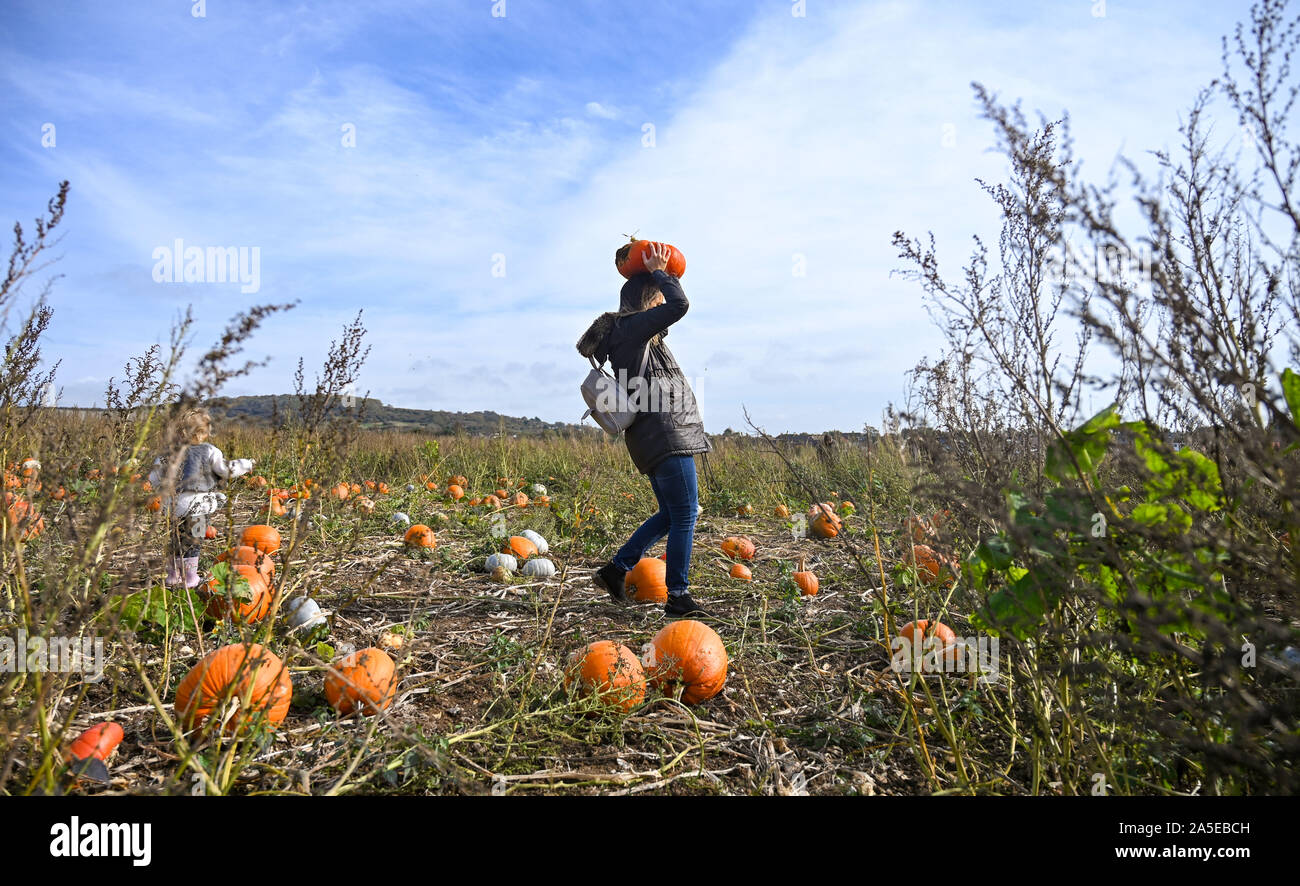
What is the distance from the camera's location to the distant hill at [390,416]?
6.07 feet

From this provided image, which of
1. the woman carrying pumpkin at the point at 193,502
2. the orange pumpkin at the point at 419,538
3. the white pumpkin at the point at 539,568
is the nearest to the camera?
the woman carrying pumpkin at the point at 193,502

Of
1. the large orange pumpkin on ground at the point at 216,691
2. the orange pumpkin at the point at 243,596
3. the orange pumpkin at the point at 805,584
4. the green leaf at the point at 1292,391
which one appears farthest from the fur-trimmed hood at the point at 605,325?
the green leaf at the point at 1292,391

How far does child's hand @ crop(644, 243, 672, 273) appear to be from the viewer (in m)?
3.78

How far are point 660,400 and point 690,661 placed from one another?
1452 mm

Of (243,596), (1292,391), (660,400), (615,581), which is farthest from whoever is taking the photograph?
(615,581)

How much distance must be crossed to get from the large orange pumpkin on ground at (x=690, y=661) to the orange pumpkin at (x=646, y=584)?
126 cm

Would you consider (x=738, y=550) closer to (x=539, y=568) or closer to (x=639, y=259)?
(x=539, y=568)

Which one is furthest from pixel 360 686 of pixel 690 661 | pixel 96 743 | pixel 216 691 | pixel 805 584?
pixel 805 584

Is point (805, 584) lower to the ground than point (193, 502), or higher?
lower

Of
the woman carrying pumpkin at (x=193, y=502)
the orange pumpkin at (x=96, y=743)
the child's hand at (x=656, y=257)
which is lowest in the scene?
the orange pumpkin at (x=96, y=743)

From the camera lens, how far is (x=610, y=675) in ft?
8.15

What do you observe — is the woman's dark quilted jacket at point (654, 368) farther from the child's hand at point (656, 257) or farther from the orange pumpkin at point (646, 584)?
the orange pumpkin at point (646, 584)
